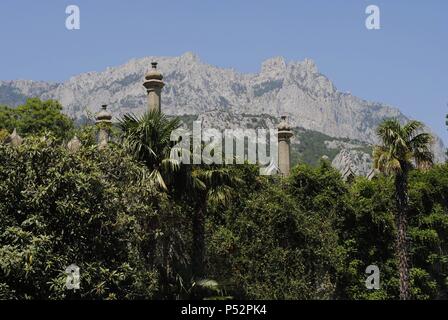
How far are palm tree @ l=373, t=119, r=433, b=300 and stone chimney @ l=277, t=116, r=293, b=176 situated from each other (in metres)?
13.5

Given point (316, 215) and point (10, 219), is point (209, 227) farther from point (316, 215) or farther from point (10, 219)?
point (10, 219)

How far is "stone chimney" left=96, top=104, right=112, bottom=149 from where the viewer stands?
2480 centimetres

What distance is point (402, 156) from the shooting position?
2578 centimetres

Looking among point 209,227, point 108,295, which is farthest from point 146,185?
point 209,227

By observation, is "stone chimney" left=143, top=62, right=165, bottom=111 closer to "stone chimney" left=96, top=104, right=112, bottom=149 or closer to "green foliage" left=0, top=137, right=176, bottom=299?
"stone chimney" left=96, top=104, right=112, bottom=149

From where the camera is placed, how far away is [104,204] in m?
19.9

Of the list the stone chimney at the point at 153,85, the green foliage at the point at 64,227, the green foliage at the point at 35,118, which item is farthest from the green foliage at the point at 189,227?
the green foliage at the point at 35,118

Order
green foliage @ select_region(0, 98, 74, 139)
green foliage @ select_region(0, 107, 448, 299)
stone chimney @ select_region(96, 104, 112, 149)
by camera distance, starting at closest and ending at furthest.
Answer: green foliage @ select_region(0, 107, 448, 299), stone chimney @ select_region(96, 104, 112, 149), green foliage @ select_region(0, 98, 74, 139)

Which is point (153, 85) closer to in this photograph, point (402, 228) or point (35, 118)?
point (402, 228)

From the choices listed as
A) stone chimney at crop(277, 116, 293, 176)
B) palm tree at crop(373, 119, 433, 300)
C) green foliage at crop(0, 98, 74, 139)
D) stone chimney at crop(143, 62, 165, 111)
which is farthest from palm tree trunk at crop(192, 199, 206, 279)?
green foliage at crop(0, 98, 74, 139)

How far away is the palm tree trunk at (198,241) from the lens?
22781 millimetres

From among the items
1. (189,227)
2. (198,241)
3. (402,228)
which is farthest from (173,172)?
(402,228)

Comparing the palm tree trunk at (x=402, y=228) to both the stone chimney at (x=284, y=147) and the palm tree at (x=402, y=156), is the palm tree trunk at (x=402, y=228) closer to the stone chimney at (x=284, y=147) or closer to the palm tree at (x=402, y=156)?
the palm tree at (x=402, y=156)

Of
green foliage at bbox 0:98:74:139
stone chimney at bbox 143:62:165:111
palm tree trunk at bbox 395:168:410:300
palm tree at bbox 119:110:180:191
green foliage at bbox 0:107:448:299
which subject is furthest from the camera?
green foliage at bbox 0:98:74:139
